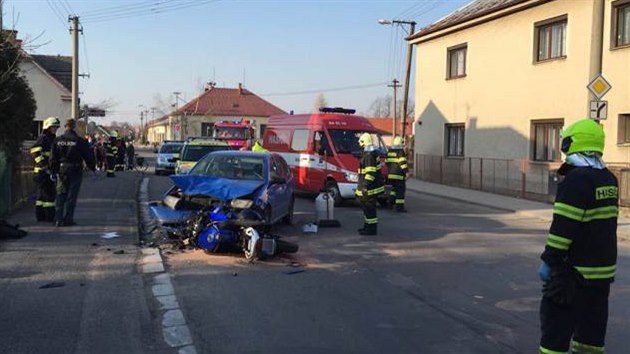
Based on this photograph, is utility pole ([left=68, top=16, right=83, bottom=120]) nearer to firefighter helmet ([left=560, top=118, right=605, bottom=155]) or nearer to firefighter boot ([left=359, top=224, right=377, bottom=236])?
firefighter boot ([left=359, top=224, right=377, bottom=236])

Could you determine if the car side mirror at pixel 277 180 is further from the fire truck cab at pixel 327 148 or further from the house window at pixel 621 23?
the house window at pixel 621 23

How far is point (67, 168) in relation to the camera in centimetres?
1096

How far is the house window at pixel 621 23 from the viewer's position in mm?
18250

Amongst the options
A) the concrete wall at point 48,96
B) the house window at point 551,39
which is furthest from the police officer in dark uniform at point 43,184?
the concrete wall at point 48,96

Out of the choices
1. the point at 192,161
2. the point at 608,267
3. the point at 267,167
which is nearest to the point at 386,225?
the point at 267,167

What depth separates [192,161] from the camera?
22.3 meters

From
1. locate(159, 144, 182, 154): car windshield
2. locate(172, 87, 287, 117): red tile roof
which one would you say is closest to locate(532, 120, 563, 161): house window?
locate(159, 144, 182, 154): car windshield

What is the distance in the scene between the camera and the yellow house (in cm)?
1838

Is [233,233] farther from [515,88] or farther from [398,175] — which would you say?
[515,88]

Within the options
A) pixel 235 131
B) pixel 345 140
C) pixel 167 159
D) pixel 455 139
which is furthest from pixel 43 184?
pixel 235 131

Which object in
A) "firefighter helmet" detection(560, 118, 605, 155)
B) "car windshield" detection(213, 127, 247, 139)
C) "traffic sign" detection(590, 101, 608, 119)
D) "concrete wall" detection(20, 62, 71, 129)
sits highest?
"concrete wall" detection(20, 62, 71, 129)

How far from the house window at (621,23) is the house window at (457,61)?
8104 millimetres

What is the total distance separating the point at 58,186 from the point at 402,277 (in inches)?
247

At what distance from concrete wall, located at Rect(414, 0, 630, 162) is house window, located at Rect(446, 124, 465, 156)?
12.7 inches
